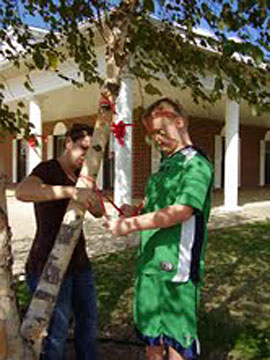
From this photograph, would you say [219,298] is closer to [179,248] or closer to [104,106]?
[179,248]

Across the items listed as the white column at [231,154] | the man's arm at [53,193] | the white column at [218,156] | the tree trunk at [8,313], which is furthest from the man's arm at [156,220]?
the white column at [218,156]

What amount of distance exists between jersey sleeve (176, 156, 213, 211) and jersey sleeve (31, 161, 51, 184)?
2.24 feet

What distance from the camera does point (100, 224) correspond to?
897cm

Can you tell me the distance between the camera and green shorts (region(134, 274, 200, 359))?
2008mm

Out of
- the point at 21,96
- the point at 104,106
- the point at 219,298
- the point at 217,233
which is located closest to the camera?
the point at 104,106

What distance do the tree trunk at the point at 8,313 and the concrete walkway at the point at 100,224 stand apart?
3623 millimetres

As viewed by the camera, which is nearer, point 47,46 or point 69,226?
point 69,226

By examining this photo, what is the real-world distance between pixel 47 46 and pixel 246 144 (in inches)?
649

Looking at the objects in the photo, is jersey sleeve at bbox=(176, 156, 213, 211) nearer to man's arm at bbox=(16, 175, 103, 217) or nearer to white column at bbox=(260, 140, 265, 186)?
man's arm at bbox=(16, 175, 103, 217)

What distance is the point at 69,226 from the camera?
1.75m

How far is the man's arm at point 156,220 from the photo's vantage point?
74.0 inches

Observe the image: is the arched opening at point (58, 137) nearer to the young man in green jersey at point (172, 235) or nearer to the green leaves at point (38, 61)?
the green leaves at point (38, 61)

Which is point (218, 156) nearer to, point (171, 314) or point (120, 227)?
point (171, 314)

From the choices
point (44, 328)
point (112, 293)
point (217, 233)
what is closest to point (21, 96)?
point (217, 233)
